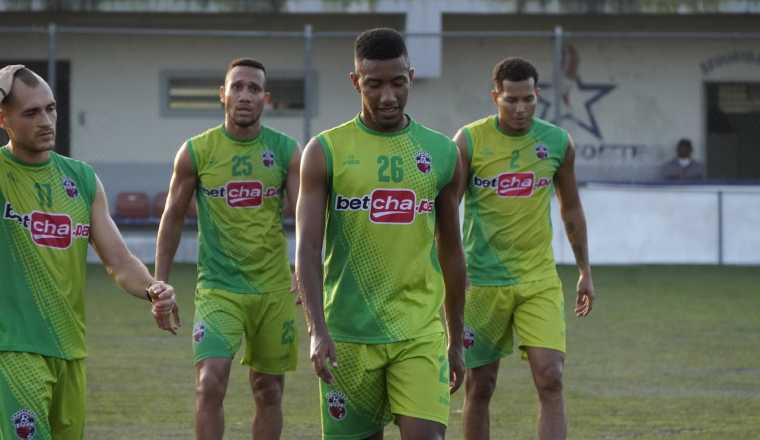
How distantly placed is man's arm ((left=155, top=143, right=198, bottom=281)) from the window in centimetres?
1673

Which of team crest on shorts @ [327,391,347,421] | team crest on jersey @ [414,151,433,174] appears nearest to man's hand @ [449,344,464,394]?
team crest on shorts @ [327,391,347,421]

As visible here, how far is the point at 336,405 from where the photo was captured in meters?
6.36

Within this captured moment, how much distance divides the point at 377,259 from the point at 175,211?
260cm

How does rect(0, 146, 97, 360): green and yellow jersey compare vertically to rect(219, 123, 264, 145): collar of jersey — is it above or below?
below

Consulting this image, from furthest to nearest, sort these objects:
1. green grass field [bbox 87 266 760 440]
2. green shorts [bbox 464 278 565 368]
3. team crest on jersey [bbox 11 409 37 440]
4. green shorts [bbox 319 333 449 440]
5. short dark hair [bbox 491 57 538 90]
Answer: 1. green grass field [bbox 87 266 760 440]
2. short dark hair [bbox 491 57 538 90]
3. green shorts [bbox 464 278 565 368]
4. green shorts [bbox 319 333 449 440]
5. team crest on jersey [bbox 11 409 37 440]

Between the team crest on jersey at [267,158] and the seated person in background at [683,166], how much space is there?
16766 mm

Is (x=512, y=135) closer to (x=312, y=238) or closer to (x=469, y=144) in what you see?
(x=469, y=144)

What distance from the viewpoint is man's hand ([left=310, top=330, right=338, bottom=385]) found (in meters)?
6.05

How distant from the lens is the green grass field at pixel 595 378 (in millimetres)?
10031

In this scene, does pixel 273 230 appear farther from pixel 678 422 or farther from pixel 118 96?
pixel 118 96

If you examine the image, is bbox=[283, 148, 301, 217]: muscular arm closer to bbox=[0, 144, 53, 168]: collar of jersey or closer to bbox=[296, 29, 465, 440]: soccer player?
bbox=[296, 29, 465, 440]: soccer player

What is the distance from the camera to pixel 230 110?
29.0ft

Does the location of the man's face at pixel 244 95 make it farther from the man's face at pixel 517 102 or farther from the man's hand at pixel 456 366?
the man's hand at pixel 456 366

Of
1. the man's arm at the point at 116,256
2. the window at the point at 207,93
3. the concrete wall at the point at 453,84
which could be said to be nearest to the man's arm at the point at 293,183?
the man's arm at the point at 116,256
